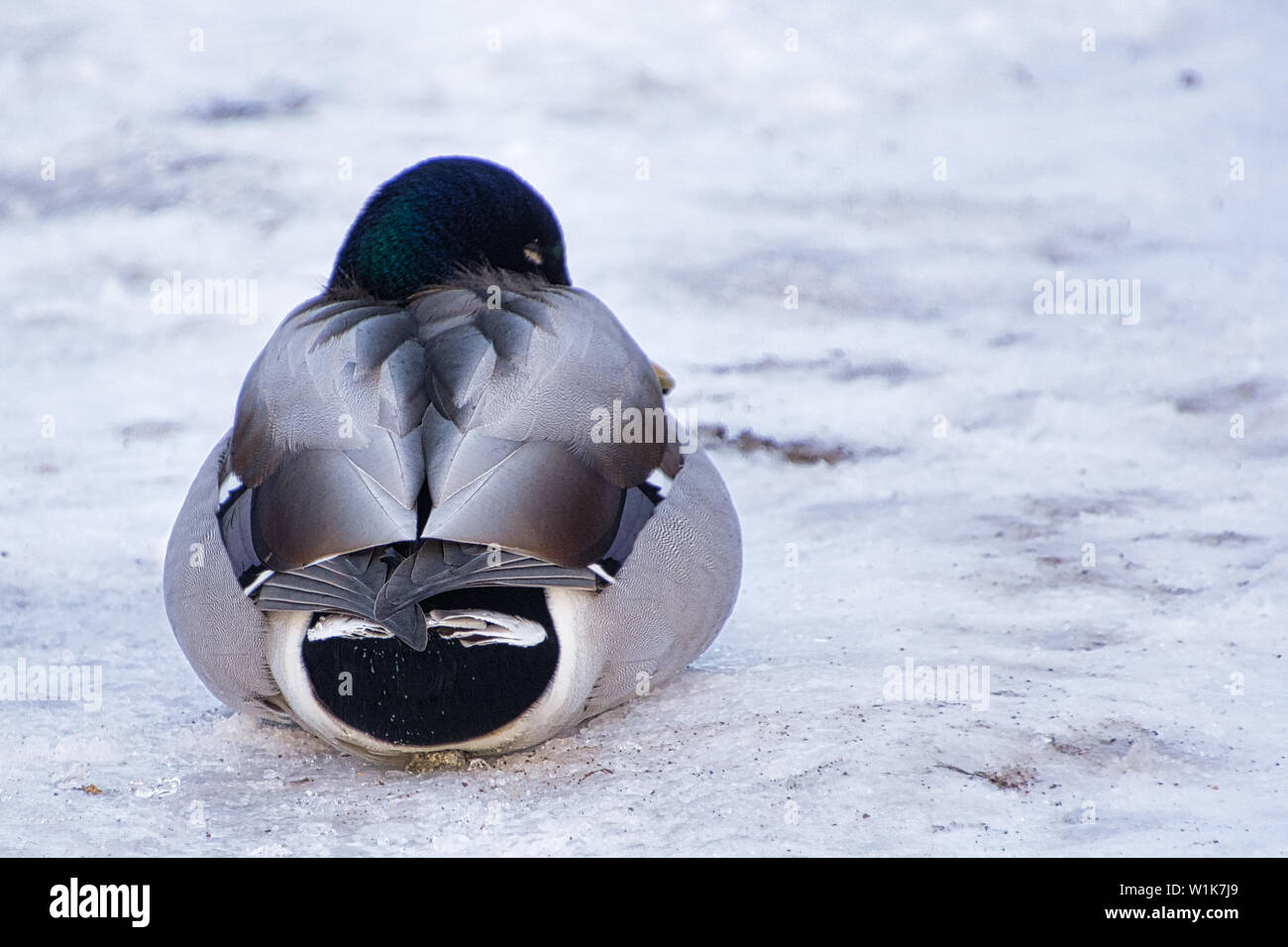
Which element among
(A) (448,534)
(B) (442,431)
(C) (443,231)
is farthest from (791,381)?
(A) (448,534)

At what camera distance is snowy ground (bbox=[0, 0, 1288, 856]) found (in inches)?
131

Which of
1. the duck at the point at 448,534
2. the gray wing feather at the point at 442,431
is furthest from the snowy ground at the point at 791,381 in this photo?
the gray wing feather at the point at 442,431

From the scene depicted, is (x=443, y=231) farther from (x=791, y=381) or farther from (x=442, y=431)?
(x=791, y=381)

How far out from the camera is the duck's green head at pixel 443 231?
4418 mm

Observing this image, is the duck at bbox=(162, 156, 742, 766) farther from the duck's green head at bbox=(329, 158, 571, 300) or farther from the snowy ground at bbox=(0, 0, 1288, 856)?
the duck's green head at bbox=(329, 158, 571, 300)

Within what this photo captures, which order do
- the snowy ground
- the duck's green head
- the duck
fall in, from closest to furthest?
the duck, the snowy ground, the duck's green head

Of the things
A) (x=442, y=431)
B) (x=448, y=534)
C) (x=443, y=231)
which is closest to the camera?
(x=448, y=534)

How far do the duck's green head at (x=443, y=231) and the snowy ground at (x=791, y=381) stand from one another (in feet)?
4.17

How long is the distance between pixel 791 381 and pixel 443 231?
2910 mm

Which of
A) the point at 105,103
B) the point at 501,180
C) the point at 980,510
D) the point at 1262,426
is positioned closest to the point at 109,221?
the point at 105,103

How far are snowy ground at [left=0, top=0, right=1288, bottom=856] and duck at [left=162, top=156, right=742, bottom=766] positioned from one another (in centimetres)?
22

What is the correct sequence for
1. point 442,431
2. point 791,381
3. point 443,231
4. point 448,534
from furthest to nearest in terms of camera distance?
point 791,381 → point 443,231 → point 442,431 → point 448,534

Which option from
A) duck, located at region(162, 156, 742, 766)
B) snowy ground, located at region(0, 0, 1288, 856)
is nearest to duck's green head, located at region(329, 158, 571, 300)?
duck, located at region(162, 156, 742, 766)

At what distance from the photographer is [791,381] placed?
23.1ft
